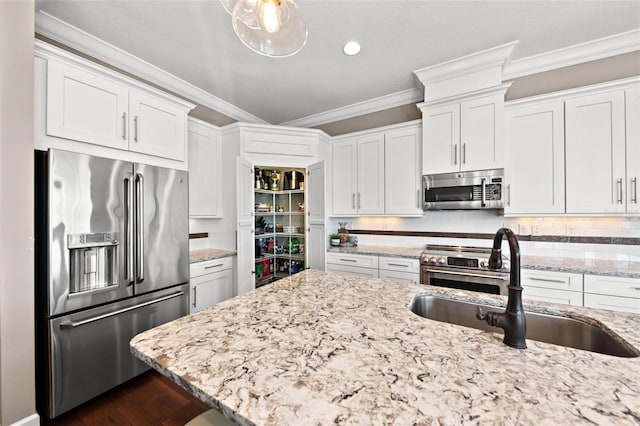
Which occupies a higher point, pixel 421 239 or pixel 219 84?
pixel 219 84

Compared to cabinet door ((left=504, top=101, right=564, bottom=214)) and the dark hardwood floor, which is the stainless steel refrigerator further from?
cabinet door ((left=504, top=101, right=564, bottom=214))

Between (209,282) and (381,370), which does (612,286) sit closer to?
(381,370)

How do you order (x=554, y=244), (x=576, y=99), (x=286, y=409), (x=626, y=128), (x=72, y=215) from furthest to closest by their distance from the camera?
(x=554, y=244) < (x=576, y=99) < (x=626, y=128) < (x=72, y=215) < (x=286, y=409)

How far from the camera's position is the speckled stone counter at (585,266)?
199 cm

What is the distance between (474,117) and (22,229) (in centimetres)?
357

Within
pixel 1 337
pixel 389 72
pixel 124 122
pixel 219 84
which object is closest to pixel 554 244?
pixel 389 72

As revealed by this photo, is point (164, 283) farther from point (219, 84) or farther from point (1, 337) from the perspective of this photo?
point (219, 84)

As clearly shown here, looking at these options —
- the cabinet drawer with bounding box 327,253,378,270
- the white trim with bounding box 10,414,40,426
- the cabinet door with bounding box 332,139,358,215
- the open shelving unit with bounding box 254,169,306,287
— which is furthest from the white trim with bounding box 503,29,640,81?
the white trim with bounding box 10,414,40,426

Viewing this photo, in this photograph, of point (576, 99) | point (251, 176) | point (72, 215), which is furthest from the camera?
point (251, 176)

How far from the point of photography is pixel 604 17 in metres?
1.99

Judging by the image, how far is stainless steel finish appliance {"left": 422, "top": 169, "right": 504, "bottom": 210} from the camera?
253cm

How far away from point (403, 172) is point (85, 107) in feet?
9.69

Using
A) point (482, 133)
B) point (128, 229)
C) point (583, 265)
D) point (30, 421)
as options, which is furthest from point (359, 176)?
point (30, 421)

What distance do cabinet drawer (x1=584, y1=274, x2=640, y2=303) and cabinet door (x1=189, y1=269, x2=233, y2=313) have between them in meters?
3.34
